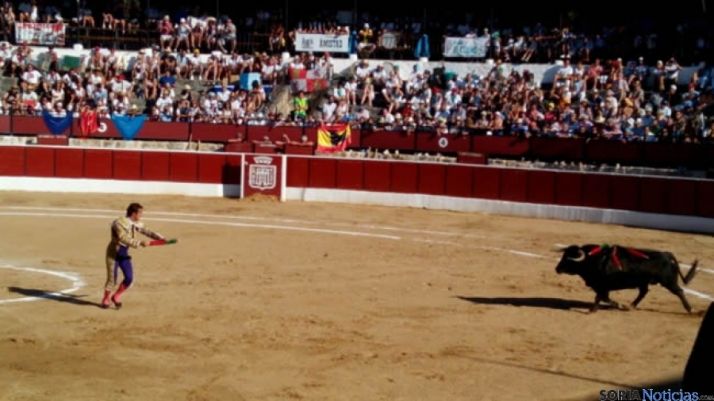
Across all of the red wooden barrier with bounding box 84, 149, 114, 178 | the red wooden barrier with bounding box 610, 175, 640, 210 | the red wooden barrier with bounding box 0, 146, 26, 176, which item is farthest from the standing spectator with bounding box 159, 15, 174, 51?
the red wooden barrier with bounding box 610, 175, 640, 210

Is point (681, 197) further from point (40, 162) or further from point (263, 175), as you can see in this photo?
point (40, 162)

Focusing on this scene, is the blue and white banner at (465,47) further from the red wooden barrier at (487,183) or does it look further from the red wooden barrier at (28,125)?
the red wooden barrier at (28,125)

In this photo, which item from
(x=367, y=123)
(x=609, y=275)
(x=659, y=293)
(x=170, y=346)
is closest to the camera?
(x=170, y=346)

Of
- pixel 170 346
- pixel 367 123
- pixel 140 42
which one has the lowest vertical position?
pixel 170 346

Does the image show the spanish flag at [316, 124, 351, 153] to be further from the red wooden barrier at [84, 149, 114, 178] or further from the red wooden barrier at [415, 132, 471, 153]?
the red wooden barrier at [84, 149, 114, 178]

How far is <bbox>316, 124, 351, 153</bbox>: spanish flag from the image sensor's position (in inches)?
1260

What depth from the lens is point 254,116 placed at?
112 ft

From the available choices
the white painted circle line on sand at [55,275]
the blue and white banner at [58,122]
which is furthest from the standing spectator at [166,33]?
the white painted circle line on sand at [55,275]

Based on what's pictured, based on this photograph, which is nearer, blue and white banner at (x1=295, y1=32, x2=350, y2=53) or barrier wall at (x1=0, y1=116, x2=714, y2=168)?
barrier wall at (x1=0, y1=116, x2=714, y2=168)

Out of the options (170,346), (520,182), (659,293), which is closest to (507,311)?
(659,293)

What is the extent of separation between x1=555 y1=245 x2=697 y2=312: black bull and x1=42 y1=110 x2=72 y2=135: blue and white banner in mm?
22810

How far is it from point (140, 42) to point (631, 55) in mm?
17398

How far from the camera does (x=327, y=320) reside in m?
13.6

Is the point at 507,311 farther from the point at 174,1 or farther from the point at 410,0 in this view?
the point at 174,1
